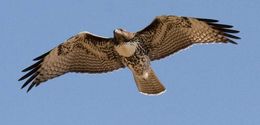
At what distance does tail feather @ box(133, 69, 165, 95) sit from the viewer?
15.3m

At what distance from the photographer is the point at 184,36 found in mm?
15359

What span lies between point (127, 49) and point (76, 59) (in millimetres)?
1364

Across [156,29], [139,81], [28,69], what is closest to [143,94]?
[139,81]

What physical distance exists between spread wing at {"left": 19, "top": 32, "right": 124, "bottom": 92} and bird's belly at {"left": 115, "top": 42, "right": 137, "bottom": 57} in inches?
12.8

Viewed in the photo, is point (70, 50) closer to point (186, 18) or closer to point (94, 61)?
point (94, 61)

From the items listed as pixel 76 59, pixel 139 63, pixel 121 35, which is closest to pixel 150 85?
pixel 139 63

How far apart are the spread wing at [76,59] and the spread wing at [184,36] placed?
28.2 inches

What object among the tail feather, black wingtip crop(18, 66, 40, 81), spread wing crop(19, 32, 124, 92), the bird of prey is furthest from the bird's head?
black wingtip crop(18, 66, 40, 81)

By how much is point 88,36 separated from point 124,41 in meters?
0.78

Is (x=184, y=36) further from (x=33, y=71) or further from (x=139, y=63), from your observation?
(x=33, y=71)

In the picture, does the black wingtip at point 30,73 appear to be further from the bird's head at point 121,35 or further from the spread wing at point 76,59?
the bird's head at point 121,35

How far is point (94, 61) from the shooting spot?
15758 mm

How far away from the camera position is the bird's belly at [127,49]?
14.8 metres

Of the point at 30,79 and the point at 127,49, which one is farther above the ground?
the point at 30,79
